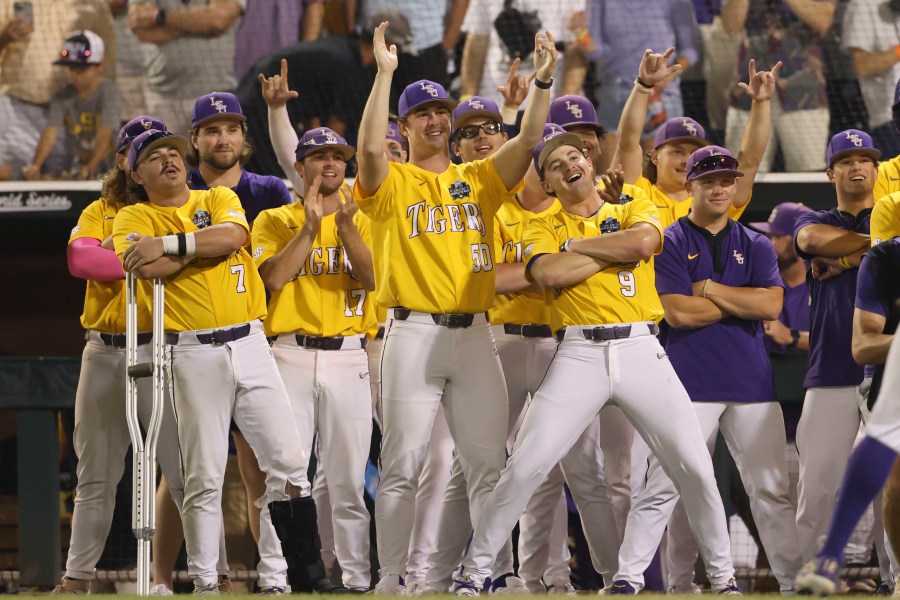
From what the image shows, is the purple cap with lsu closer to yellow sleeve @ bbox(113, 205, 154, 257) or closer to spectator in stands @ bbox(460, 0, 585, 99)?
yellow sleeve @ bbox(113, 205, 154, 257)

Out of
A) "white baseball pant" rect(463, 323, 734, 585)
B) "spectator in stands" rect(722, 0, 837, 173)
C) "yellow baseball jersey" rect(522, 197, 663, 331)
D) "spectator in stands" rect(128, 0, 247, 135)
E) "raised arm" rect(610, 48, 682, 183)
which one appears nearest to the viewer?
"white baseball pant" rect(463, 323, 734, 585)

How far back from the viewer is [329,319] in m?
5.28

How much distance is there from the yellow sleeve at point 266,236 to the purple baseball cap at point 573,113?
1.31 metres

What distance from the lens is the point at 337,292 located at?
5.32 metres

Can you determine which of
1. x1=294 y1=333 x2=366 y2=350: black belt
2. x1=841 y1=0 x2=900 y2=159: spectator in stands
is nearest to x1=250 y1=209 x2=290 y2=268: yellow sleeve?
x1=294 y1=333 x2=366 y2=350: black belt

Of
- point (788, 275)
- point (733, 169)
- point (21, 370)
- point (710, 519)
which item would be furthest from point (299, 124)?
point (710, 519)

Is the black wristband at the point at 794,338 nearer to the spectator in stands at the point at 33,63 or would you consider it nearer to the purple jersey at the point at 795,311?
the purple jersey at the point at 795,311

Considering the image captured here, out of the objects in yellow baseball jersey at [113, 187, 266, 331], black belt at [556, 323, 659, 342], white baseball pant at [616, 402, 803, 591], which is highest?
yellow baseball jersey at [113, 187, 266, 331]

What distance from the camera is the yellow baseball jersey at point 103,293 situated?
16.6 ft

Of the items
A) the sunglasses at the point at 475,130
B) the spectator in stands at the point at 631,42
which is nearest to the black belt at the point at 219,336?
the sunglasses at the point at 475,130

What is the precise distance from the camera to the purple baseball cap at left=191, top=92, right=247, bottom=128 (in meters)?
5.43

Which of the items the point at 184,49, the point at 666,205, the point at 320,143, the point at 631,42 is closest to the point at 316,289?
the point at 320,143

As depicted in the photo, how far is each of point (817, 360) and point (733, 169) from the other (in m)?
0.85

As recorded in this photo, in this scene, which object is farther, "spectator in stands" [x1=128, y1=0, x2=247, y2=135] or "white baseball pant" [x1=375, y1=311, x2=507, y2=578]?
"spectator in stands" [x1=128, y1=0, x2=247, y2=135]
